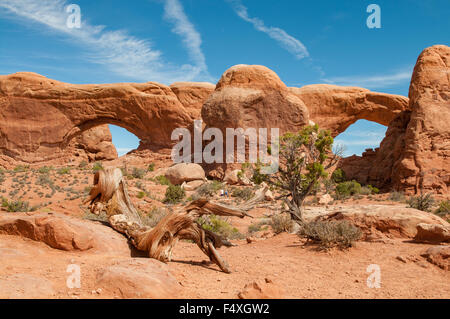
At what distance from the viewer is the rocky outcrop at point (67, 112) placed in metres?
26.2

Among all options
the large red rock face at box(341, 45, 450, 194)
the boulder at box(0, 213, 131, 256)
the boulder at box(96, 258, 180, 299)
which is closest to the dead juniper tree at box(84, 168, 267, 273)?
the boulder at box(0, 213, 131, 256)

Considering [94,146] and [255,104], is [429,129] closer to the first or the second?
[255,104]

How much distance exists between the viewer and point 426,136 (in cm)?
1592

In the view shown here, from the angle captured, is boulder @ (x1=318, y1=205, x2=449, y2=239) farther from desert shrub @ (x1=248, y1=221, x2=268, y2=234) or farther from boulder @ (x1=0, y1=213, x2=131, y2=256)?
boulder @ (x1=0, y1=213, x2=131, y2=256)

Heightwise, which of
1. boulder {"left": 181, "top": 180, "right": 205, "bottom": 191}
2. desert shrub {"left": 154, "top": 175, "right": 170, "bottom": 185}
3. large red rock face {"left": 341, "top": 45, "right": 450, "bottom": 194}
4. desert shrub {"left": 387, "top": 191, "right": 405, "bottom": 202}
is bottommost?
desert shrub {"left": 387, "top": 191, "right": 405, "bottom": 202}

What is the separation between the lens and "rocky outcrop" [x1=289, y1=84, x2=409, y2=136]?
2822cm

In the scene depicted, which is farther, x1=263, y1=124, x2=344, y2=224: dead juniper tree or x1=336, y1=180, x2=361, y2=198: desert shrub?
x1=336, y1=180, x2=361, y2=198: desert shrub

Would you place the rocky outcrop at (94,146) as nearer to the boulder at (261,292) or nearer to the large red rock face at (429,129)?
the large red rock face at (429,129)

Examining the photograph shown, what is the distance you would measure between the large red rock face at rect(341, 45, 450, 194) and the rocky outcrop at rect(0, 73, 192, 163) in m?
17.7

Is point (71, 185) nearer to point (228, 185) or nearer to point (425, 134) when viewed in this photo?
point (228, 185)

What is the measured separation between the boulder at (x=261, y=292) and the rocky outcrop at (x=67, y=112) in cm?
2590

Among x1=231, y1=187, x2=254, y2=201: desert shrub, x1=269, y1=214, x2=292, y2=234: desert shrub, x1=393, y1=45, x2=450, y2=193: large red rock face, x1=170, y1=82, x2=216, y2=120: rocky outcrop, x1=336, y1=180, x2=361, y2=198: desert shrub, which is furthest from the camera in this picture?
x1=170, y1=82, x2=216, y2=120: rocky outcrop

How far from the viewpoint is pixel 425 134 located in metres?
15.9
